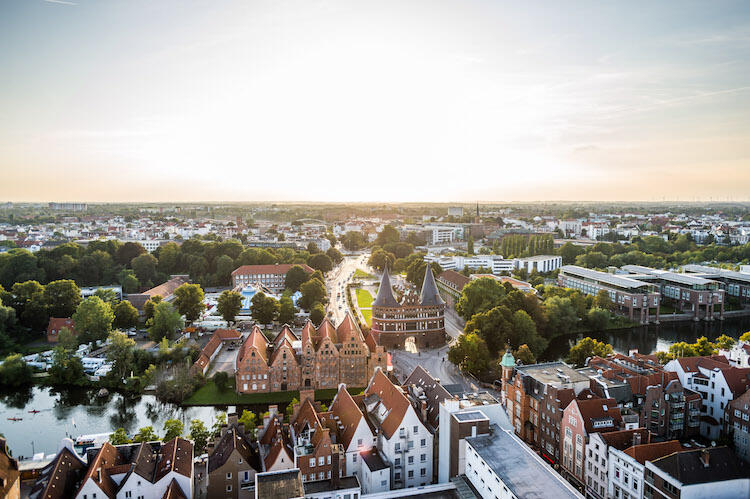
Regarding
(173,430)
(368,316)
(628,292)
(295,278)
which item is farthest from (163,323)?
(628,292)

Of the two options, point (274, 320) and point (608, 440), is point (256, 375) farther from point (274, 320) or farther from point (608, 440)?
point (608, 440)

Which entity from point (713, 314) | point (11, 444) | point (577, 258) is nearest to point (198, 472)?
point (11, 444)

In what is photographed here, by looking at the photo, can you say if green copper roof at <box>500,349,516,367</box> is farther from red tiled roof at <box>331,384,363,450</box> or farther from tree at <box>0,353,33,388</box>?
tree at <box>0,353,33,388</box>

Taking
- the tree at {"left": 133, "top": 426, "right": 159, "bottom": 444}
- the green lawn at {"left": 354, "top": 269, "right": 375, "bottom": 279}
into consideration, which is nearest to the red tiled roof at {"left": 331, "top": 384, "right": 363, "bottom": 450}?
the tree at {"left": 133, "top": 426, "right": 159, "bottom": 444}

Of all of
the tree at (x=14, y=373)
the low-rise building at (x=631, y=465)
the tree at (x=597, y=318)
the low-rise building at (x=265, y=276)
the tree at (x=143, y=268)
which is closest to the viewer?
the low-rise building at (x=631, y=465)

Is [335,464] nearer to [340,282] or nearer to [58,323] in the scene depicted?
[58,323]

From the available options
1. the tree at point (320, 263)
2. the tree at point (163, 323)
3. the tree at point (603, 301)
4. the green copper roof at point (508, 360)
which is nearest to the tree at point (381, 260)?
the tree at point (320, 263)

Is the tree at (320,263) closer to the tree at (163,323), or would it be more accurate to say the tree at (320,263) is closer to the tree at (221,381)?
the tree at (163,323)
